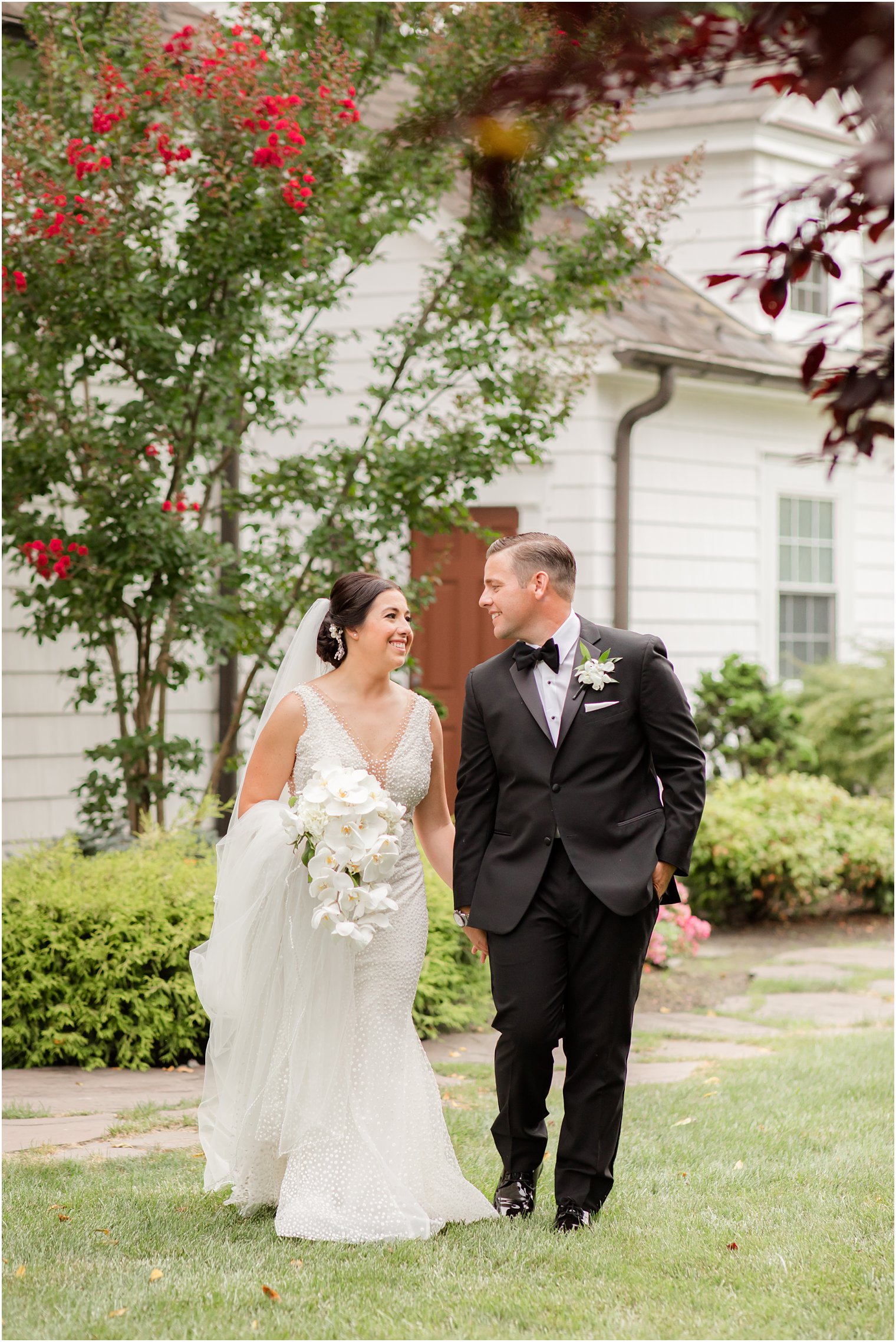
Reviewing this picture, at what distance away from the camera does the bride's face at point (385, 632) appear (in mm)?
4512

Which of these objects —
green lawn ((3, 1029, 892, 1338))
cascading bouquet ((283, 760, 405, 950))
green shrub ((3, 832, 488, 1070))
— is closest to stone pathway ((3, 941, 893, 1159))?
green shrub ((3, 832, 488, 1070))

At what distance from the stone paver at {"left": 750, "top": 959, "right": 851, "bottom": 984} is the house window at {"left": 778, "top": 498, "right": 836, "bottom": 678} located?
165 inches

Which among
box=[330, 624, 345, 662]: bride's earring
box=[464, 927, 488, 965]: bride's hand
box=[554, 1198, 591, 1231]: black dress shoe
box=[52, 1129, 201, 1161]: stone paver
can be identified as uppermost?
box=[330, 624, 345, 662]: bride's earring

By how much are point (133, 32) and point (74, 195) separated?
4.15 ft

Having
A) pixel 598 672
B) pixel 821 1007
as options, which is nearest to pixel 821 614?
pixel 821 1007

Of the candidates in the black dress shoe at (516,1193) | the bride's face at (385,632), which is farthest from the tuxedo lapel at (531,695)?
the black dress shoe at (516,1193)

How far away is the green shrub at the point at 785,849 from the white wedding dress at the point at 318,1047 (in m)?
Result: 5.79

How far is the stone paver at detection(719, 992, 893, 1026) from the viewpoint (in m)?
7.59

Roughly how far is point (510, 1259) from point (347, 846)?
1227 mm

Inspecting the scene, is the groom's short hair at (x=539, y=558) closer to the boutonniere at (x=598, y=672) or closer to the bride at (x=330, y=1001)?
the boutonniere at (x=598, y=672)

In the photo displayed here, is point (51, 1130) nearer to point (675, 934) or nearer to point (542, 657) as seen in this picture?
point (542, 657)

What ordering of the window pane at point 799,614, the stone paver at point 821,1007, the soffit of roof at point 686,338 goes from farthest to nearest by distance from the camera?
1. the window pane at point 799,614
2. the soffit of roof at point 686,338
3. the stone paver at point 821,1007

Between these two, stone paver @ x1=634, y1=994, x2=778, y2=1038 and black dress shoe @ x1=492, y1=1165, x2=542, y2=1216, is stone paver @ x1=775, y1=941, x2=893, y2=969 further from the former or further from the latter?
black dress shoe @ x1=492, y1=1165, x2=542, y2=1216

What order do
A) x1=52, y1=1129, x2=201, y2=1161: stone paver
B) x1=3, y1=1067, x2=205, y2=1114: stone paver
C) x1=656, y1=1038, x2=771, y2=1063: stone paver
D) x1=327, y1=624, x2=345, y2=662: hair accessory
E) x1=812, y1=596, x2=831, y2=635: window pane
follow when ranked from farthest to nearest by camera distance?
x1=812, y1=596, x2=831, y2=635: window pane
x1=656, y1=1038, x2=771, y2=1063: stone paver
x1=3, y1=1067, x2=205, y2=1114: stone paver
x1=52, y1=1129, x2=201, y2=1161: stone paver
x1=327, y1=624, x2=345, y2=662: hair accessory
